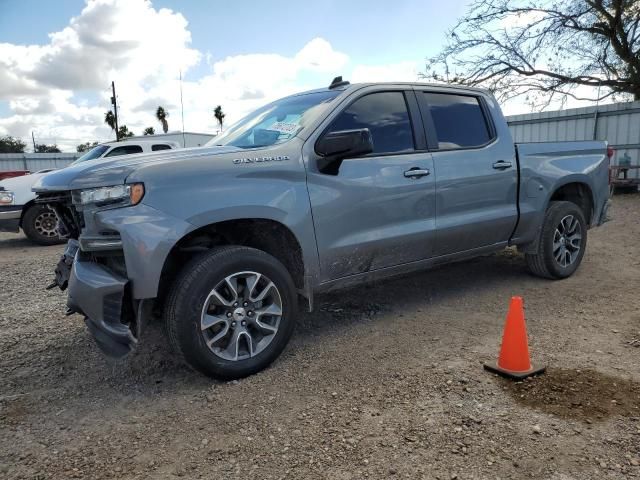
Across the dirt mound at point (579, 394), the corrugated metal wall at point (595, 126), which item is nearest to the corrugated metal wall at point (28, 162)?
the corrugated metal wall at point (595, 126)

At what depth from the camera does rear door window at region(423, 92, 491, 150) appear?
175 inches

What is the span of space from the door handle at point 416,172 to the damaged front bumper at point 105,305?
7.46 ft

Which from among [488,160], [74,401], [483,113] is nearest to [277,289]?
[74,401]

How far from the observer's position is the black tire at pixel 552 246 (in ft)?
17.2

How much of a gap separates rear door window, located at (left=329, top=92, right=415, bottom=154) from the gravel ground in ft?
4.91

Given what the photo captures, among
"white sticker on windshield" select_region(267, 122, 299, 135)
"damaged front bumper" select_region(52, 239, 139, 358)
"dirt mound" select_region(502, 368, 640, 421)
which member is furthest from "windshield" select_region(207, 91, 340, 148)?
"dirt mound" select_region(502, 368, 640, 421)

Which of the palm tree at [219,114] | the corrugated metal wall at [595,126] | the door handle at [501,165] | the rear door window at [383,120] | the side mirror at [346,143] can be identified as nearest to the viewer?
the side mirror at [346,143]

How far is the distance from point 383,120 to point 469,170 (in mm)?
956

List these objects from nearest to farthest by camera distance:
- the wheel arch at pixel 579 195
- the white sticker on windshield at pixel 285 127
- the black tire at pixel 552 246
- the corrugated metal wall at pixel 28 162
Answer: the white sticker on windshield at pixel 285 127 < the black tire at pixel 552 246 < the wheel arch at pixel 579 195 < the corrugated metal wall at pixel 28 162

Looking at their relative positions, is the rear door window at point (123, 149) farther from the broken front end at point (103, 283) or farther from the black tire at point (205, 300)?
the black tire at point (205, 300)

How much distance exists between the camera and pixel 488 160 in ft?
15.3

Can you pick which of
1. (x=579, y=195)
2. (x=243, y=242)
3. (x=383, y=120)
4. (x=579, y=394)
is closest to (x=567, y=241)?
(x=579, y=195)

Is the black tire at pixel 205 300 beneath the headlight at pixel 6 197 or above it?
beneath

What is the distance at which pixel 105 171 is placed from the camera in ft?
10.1
